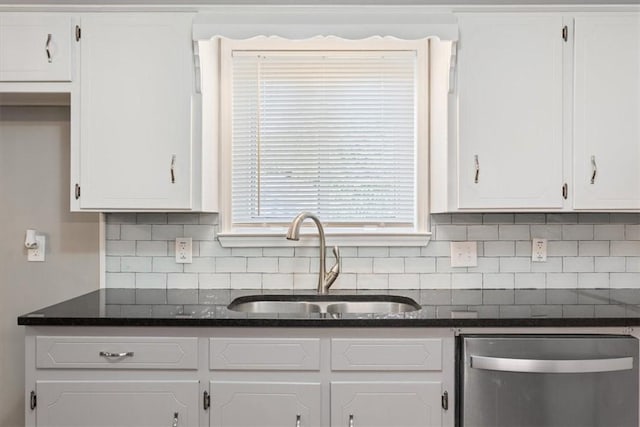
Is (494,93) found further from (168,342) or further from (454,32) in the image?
(168,342)

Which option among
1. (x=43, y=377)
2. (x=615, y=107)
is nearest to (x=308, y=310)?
(x=43, y=377)

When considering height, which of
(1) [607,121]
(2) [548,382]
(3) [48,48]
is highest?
(3) [48,48]

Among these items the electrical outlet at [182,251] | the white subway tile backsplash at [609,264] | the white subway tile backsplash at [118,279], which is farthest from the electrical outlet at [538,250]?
the white subway tile backsplash at [118,279]

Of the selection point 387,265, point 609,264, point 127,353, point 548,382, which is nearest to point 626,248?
point 609,264

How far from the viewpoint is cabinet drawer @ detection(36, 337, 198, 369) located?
67.5 inches

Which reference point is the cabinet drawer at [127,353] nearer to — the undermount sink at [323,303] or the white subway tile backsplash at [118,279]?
the undermount sink at [323,303]

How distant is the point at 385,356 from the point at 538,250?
1110mm

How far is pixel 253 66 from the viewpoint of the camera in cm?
239

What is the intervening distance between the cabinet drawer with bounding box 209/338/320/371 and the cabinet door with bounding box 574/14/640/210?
1344mm

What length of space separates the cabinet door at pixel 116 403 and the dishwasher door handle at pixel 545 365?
3.47 feet

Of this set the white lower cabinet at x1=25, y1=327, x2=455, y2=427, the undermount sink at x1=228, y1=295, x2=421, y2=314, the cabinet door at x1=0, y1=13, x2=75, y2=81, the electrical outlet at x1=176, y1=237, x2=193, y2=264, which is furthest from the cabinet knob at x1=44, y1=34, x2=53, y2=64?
the undermount sink at x1=228, y1=295, x2=421, y2=314

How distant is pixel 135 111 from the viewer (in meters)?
2.03

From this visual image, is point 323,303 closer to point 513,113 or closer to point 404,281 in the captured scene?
point 404,281

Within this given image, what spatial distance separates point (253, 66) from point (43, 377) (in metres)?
1.65
